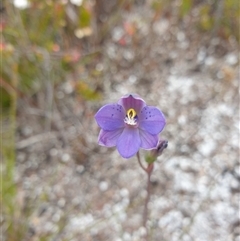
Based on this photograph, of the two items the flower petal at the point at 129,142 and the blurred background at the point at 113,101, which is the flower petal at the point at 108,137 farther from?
the blurred background at the point at 113,101

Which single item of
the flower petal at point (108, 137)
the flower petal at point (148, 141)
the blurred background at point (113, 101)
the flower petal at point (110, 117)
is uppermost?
the blurred background at point (113, 101)

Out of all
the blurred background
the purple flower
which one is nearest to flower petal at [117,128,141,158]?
the purple flower

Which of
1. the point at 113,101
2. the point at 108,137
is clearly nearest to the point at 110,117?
the point at 108,137

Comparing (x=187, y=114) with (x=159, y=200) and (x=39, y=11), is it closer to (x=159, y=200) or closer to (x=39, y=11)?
(x=159, y=200)

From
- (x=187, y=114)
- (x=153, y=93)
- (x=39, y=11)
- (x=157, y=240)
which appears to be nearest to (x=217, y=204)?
(x=157, y=240)

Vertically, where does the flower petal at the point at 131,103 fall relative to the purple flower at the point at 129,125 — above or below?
above

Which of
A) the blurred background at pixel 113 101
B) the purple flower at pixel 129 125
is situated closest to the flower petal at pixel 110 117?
the purple flower at pixel 129 125
